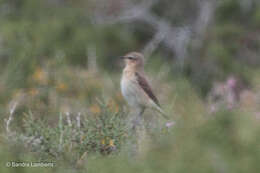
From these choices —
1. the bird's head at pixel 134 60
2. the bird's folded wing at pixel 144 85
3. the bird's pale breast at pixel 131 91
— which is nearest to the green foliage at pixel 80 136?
the bird's pale breast at pixel 131 91

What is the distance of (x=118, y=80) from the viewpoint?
319 inches

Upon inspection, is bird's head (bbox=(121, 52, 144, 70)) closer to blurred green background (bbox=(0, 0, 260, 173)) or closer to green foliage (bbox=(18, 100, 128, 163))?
blurred green background (bbox=(0, 0, 260, 173))

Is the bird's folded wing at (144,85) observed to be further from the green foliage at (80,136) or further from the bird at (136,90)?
the green foliage at (80,136)

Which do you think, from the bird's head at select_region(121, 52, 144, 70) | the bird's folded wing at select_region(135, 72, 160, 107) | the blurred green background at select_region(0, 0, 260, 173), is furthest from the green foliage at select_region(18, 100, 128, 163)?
the bird's head at select_region(121, 52, 144, 70)

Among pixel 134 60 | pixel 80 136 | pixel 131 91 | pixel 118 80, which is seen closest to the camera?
pixel 80 136

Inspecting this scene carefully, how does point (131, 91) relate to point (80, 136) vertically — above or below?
below

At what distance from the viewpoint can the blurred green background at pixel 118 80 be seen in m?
1.57

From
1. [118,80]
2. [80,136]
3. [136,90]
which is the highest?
[80,136]

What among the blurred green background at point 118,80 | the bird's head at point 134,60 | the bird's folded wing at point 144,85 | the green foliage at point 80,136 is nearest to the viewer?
the blurred green background at point 118,80

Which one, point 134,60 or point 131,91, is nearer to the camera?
point 131,91

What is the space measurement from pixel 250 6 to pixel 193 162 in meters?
8.78

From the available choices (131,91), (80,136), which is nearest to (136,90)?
(131,91)

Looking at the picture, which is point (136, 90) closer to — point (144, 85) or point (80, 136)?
point (144, 85)

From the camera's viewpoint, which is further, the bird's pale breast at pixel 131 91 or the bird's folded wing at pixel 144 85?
A: the bird's folded wing at pixel 144 85
